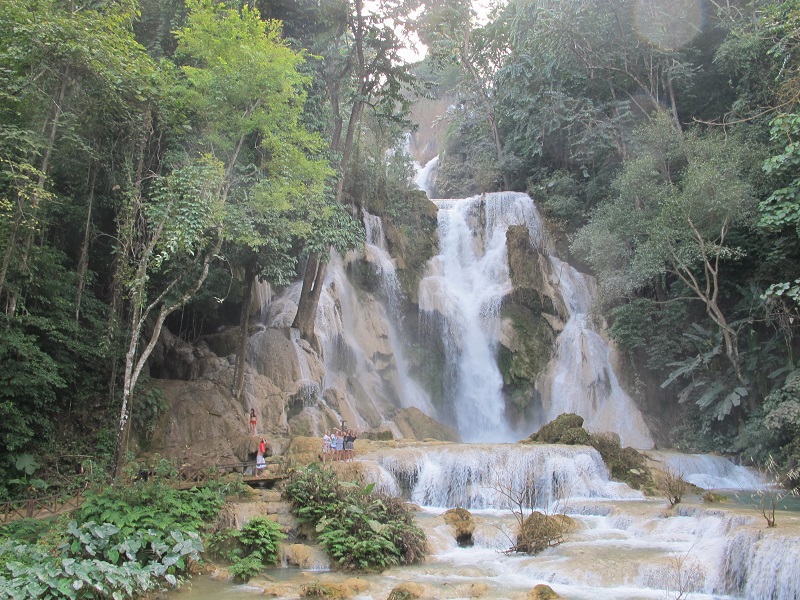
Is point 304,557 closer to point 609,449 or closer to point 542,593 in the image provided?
point 542,593

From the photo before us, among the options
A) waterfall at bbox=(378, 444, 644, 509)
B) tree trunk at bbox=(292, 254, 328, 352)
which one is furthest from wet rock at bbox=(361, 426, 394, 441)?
waterfall at bbox=(378, 444, 644, 509)

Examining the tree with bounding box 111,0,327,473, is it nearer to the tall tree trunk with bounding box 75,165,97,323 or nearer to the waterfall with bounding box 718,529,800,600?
the tall tree trunk with bounding box 75,165,97,323

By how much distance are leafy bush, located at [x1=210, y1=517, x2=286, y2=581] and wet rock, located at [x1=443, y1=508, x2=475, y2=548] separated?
330cm

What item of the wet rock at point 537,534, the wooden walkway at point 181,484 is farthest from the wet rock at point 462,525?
the wooden walkway at point 181,484

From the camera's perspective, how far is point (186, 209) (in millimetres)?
13406

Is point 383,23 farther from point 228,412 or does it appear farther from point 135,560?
point 135,560

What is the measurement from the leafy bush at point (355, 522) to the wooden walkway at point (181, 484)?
1.45 meters

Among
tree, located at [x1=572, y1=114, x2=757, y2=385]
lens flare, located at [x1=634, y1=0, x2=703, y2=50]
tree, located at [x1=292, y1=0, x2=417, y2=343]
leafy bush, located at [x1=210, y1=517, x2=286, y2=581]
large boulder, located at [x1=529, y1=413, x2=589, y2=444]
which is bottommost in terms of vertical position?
leafy bush, located at [x1=210, y1=517, x2=286, y2=581]

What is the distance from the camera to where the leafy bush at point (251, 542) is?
417 inches

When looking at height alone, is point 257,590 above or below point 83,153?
below

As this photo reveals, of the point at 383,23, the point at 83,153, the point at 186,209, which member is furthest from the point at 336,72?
the point at 186,209

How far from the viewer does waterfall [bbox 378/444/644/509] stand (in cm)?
1495

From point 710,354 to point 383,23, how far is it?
16.4 metres

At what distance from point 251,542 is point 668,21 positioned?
25570 millimetres
